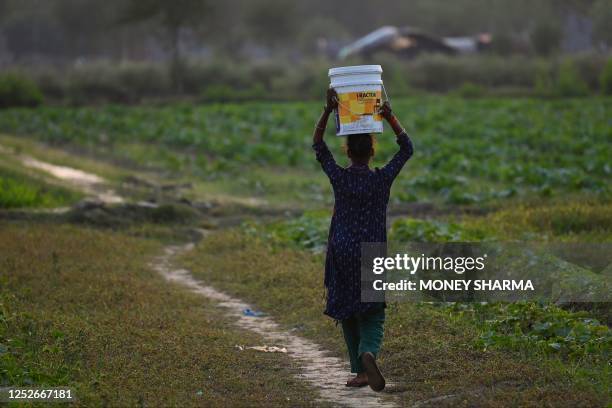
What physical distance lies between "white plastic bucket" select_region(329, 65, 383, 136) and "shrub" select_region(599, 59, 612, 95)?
3770cm

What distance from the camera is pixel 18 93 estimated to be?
42.9m

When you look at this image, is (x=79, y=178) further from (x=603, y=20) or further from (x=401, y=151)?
(x=603, y=20)

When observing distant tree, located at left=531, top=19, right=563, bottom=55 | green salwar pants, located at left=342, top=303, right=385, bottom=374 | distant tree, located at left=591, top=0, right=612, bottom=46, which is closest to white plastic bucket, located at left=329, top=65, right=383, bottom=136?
green salwar pants, located at left=342, top=303, right=385, bottom=374

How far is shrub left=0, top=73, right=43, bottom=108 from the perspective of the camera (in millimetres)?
42469

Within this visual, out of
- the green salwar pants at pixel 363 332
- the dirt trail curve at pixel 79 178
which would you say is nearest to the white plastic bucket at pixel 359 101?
the green salwar pants at pixel 363 332

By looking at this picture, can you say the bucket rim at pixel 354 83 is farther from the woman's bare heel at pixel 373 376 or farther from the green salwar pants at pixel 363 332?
the woman's bare heel at pixel 373 376

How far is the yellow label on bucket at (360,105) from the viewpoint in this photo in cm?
692

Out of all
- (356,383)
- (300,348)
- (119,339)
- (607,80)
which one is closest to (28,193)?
(119,339)

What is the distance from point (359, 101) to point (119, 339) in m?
3.31

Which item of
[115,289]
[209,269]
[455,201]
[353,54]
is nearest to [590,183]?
[455,201]

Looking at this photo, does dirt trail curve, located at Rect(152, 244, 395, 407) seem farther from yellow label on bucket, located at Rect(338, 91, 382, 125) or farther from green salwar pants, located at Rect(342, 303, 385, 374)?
yellow label on bucket, located at Rect(338, 91, 382, 125)

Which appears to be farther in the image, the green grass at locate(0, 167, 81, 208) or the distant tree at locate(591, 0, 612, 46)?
the distant tree at locate(591, 0, 612, 46)

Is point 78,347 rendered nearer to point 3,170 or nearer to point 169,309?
point 169,309

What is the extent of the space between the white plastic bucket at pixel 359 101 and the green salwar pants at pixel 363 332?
4.14ft
